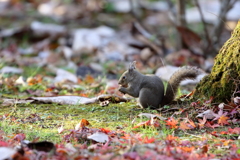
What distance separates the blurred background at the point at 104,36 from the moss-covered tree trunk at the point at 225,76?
75 cm

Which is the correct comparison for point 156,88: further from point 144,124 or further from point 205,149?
point 205,149

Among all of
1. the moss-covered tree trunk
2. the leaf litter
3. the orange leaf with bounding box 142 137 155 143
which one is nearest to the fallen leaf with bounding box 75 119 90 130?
the leaf litter

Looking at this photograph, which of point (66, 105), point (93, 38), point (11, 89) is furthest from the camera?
point (93, 38)

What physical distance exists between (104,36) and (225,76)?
22.5 feet

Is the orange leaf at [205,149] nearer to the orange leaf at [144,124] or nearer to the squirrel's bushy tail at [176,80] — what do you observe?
the orange leaf at [144,124]

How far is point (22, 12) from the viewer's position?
1295 centimetres

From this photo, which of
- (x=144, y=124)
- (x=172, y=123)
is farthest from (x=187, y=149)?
(x=144, y=124)

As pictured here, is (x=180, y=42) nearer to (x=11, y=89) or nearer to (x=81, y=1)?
(x=11, y=89)

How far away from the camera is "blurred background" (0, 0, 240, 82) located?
25.7 feet

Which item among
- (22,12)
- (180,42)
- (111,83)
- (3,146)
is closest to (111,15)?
(22,12)

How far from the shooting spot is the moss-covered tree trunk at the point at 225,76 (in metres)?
4.02

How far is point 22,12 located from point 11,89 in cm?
779

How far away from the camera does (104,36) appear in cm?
1067

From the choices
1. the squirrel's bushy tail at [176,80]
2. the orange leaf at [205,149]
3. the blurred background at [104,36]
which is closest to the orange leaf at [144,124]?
the orange leaf at [205,149]
